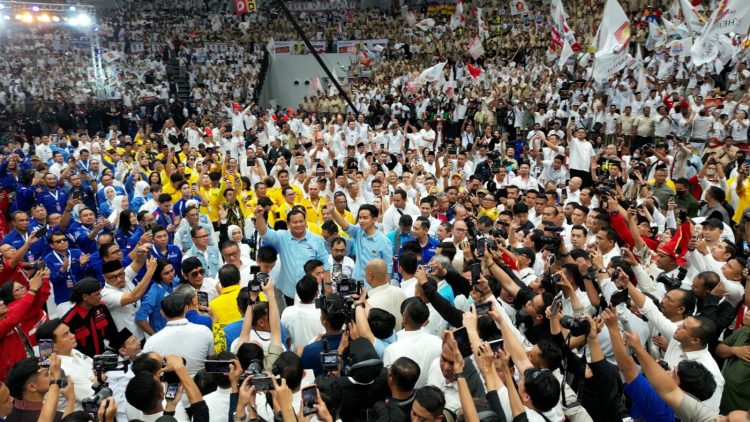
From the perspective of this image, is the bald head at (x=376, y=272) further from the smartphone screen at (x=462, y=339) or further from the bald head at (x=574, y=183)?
the bald head at (x=574, y=183)

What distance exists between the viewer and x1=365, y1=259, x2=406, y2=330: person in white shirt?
4977mm

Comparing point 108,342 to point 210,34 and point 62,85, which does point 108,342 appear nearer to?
point 62,85

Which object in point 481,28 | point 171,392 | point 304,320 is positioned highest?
point 481,28

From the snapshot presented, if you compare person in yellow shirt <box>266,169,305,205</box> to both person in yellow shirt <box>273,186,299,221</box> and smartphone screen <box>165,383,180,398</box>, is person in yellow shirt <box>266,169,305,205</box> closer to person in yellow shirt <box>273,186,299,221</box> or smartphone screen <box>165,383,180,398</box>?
person in yellow shirt <box>273,186,299,221</box>

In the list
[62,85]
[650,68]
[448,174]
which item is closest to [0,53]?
[62,85]

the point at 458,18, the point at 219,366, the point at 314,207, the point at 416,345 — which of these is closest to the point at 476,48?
the point at 458,18

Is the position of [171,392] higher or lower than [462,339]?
lower

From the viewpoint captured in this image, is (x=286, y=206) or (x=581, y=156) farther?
(x=581, y=156)

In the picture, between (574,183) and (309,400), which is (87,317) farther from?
(574,183)

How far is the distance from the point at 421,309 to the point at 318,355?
777 mm

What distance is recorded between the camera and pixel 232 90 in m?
26.8

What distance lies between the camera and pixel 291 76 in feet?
95.4

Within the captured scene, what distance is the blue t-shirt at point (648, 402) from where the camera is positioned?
3.59 metres

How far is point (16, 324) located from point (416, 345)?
3.01 m
